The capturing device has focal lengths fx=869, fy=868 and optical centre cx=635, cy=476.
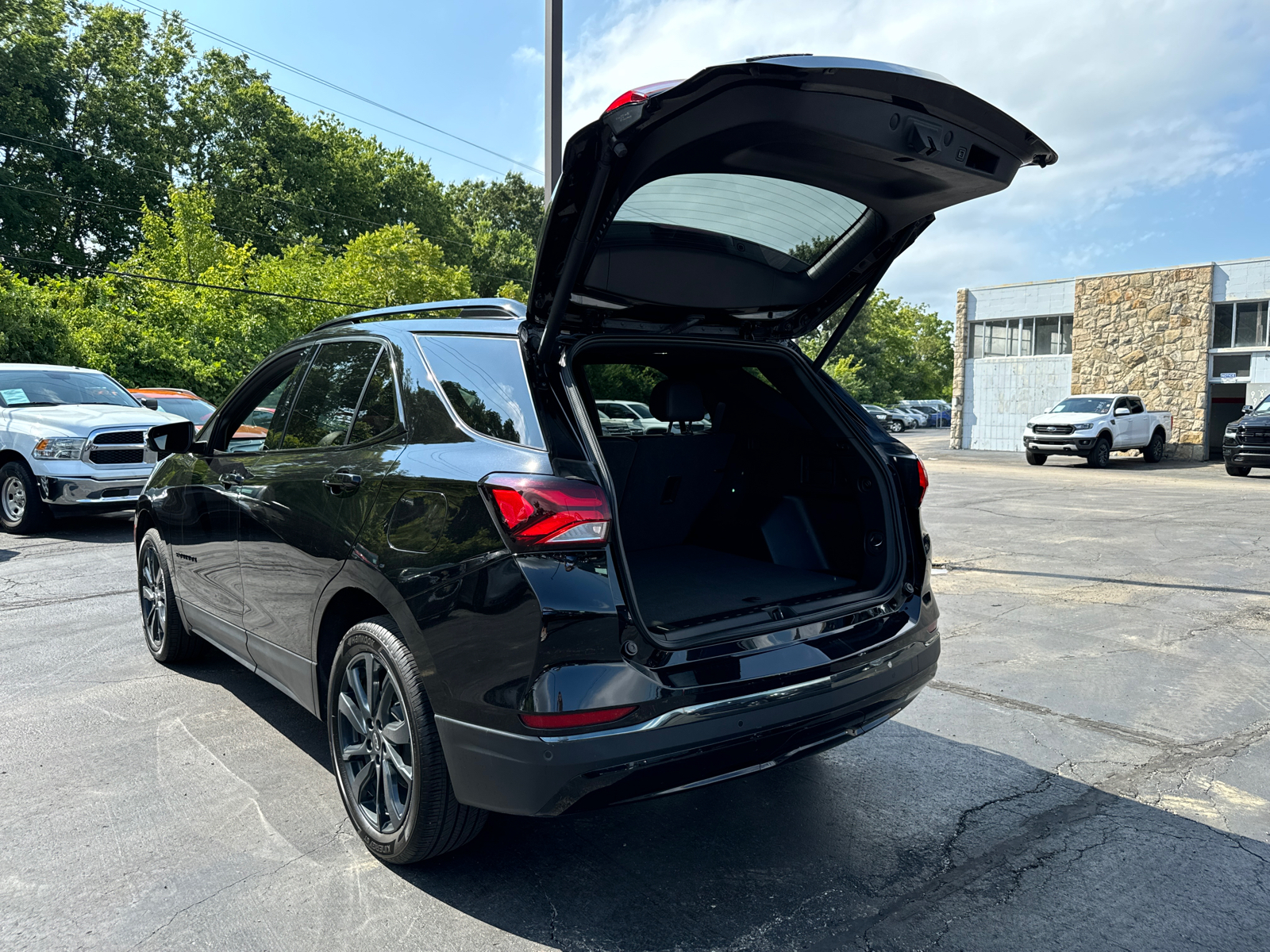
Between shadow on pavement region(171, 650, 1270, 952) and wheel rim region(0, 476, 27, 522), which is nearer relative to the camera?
shadow on pavement region(171, 650, 1270, 952)

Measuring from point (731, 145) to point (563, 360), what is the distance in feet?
2.89

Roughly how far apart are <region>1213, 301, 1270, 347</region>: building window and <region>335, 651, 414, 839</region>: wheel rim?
1240 inches

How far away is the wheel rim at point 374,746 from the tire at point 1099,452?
23746 mm

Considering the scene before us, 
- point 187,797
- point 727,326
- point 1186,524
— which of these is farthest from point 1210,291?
point 187,797

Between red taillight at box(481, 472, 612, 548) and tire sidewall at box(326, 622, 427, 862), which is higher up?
red taillight at box(481, 472, 612, 548)

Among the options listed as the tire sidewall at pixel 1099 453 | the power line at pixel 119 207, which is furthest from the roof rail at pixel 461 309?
the power line at pixel 119 207

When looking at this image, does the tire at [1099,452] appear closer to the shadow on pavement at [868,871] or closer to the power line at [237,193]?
the shadow on pavement at [868,871]

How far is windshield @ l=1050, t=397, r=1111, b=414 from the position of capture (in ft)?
78.4

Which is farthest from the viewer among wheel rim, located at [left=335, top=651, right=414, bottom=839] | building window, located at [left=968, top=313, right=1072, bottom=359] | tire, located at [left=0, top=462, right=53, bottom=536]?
building window, located at [left=968, top=313, right=1072, bottom=359]

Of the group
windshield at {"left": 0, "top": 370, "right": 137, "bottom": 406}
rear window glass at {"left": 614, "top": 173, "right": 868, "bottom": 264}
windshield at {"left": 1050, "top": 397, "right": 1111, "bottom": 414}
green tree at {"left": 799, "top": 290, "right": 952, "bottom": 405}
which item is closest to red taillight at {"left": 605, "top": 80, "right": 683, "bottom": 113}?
rear window glass at {"left": 614, "top": 173, "right": 868, "bottom": 264}

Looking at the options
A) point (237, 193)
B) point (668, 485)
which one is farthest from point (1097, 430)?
point (237, 193)

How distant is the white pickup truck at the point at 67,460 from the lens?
9.18m

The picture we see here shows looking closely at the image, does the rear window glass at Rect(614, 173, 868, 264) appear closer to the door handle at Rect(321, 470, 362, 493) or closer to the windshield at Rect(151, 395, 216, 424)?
the door handle at Rect(321, 470, 362, 493)

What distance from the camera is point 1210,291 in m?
27.1
